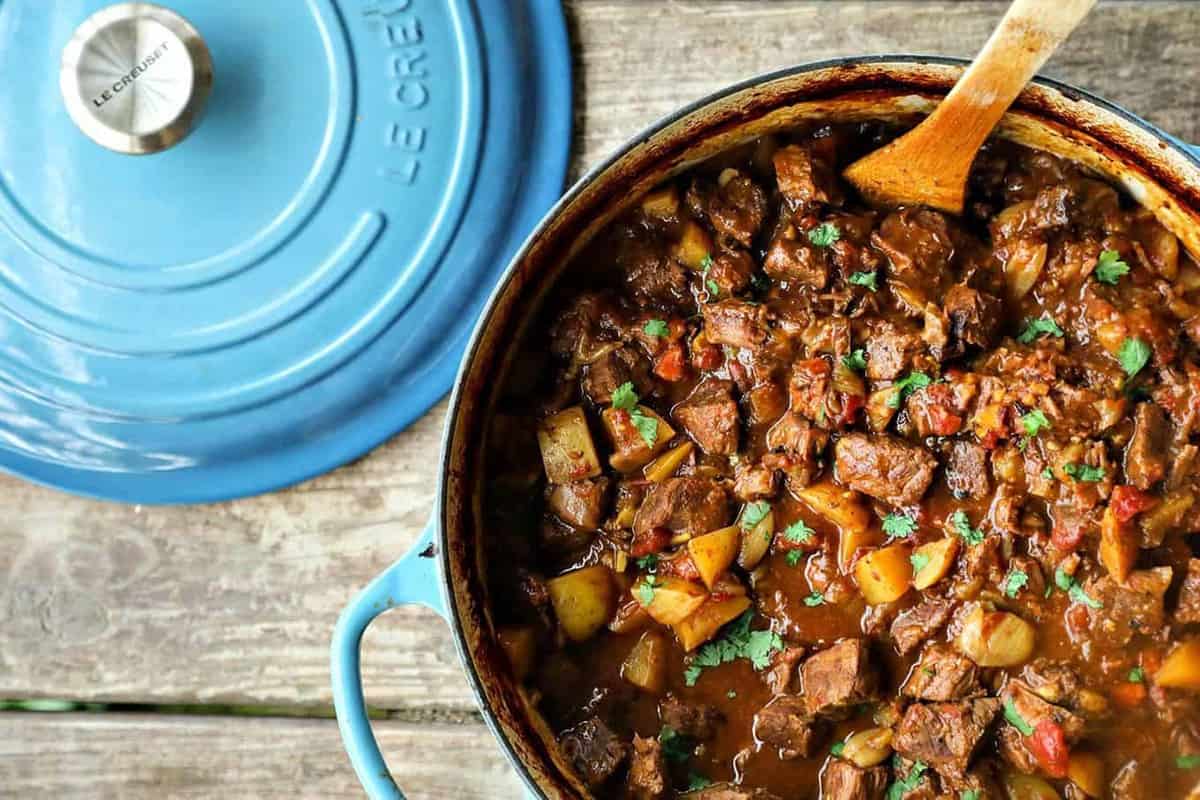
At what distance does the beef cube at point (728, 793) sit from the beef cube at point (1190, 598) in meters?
0.95

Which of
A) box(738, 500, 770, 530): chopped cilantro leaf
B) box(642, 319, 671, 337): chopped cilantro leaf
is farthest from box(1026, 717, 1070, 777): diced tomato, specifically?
box(642, 319, 671, 337): chopped cilantro leaf

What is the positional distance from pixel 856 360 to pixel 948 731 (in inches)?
31.5

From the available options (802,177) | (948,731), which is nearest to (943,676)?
(948,731)

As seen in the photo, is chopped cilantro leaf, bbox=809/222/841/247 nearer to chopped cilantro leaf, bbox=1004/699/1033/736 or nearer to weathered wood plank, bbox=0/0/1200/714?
weathered wood plank, bbox=0/0/1200/714

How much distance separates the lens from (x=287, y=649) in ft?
9.10

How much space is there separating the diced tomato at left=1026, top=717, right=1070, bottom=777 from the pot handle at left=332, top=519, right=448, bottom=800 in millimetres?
1267

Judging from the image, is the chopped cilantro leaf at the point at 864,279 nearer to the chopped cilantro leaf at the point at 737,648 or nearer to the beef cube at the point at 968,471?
the beef cube at the point at 968,471

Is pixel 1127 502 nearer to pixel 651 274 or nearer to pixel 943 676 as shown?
pixel 943 676

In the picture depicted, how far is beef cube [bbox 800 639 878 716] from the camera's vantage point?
213 centimetres

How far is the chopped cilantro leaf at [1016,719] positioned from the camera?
2.19 metres

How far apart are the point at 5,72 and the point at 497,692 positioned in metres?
1.94

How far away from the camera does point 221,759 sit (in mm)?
2820

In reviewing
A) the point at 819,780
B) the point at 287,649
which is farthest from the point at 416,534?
the point at 819,780

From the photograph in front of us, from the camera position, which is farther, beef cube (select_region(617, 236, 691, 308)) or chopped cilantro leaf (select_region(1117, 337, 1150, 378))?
beef cube (select_region(617, 236, 691, 308))
